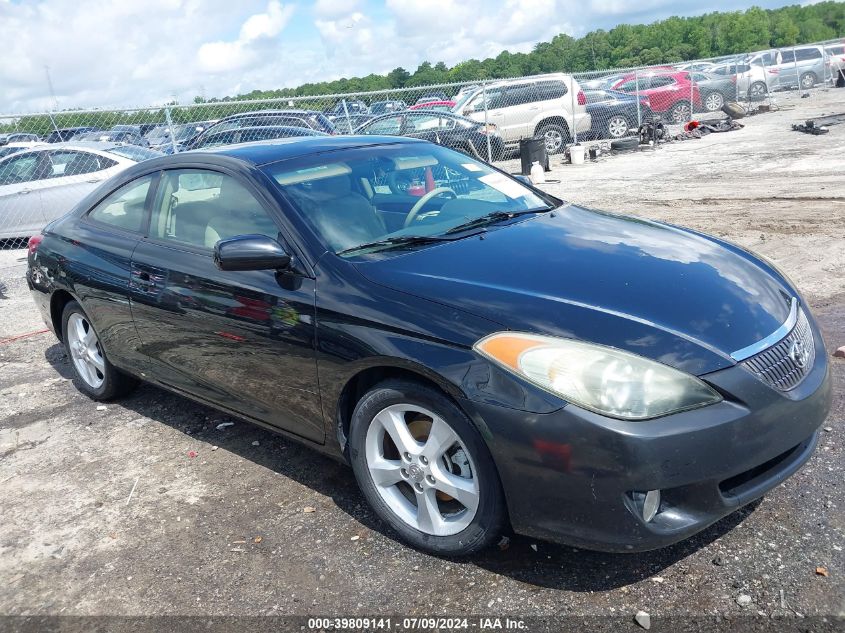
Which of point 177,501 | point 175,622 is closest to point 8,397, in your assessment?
point 177,501

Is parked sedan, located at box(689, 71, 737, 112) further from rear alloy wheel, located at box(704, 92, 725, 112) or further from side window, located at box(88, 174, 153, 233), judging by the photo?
side window, located at box(88, 174, 153, 233)

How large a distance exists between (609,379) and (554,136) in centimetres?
1739

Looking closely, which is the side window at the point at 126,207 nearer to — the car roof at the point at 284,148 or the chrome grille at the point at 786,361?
the car roof at the point at 284,148

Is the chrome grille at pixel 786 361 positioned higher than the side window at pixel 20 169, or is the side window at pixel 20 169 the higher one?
the side window at pixel 20 169

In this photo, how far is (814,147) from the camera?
14.6 metres

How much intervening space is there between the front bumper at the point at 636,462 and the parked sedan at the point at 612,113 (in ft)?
59.7

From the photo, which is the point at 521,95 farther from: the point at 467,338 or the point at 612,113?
the point at 467,338

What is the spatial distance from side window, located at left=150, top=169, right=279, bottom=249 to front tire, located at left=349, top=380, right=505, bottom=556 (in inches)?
40.3

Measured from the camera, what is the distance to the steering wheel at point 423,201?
12.3 ft

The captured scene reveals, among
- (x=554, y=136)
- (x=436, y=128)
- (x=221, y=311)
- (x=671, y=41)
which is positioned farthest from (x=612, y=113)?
(x=671, y=41)

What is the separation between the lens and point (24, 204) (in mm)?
12141

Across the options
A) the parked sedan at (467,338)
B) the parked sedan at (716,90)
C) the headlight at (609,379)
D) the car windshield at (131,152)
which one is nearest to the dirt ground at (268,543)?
the parked sedan at (467,338)

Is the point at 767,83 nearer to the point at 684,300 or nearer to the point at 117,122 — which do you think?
the point at 117,122

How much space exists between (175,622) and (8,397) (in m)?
3.42
